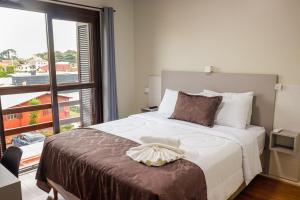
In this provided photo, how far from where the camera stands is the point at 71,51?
3.63 metres

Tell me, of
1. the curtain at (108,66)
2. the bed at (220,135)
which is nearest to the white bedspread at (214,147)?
the bed at (220,135)

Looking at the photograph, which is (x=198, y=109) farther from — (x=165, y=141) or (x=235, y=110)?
(x=165, y=141)

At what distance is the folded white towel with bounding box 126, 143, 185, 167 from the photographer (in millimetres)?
1820

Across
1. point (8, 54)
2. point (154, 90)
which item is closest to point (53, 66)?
point (8, 54)

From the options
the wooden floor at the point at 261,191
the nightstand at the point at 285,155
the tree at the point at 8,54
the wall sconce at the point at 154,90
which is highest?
the tree at the point at 8,54

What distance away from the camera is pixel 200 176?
1772 mm

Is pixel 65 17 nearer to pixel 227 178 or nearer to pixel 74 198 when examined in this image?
pixel 74 198

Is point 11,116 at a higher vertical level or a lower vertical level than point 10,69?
lower

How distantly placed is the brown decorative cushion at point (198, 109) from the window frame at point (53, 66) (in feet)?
5.00

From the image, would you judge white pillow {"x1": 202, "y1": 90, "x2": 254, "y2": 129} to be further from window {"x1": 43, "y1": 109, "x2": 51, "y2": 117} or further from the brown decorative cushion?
window {"x1": 43, "y1": 109, "x2": 51, "y2": 117}

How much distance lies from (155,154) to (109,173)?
0.39 m

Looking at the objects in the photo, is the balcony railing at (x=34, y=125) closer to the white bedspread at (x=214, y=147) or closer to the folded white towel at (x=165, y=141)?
the white bedspread at (x=214, y=147)

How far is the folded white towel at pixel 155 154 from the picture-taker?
1820 millimetres

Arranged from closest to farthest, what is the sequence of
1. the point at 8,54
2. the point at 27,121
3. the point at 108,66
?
the point at 8,54
the point at 27,121
the point at 108,66
